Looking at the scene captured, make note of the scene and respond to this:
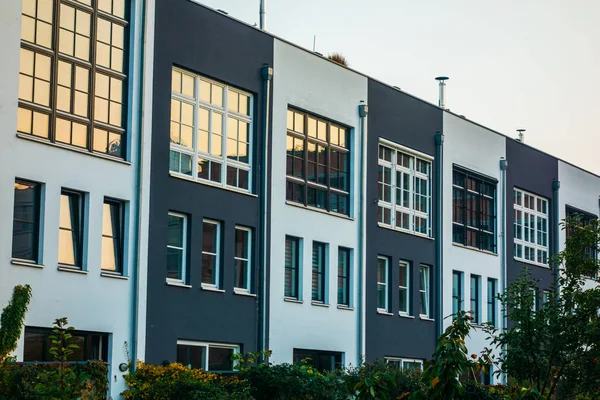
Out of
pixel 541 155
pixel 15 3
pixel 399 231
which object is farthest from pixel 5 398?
pixel 541 155

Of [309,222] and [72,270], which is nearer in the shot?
[72,270]

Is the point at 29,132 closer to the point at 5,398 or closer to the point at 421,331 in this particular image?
the point at 5,398

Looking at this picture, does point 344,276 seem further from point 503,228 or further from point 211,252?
point 503,228

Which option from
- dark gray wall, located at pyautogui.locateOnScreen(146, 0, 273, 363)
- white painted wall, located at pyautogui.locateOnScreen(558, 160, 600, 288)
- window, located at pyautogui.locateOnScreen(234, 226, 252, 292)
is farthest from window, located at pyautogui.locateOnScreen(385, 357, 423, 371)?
white painted wall, located at pyautogui.locateOnScreen(558, 160, 600, 288)

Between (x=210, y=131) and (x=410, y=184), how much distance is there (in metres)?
11.1

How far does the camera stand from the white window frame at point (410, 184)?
1512 inches

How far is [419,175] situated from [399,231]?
262cm

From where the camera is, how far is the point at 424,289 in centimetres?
4069

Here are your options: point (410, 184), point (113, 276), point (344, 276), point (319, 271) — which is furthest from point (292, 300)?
point (410, 184)

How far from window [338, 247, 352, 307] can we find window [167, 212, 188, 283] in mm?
7607

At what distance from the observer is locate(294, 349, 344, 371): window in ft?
110

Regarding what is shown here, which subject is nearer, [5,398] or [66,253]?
[5,398]

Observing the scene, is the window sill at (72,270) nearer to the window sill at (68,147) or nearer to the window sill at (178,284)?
the window sill at (68,147)

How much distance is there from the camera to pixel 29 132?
1003 inches
